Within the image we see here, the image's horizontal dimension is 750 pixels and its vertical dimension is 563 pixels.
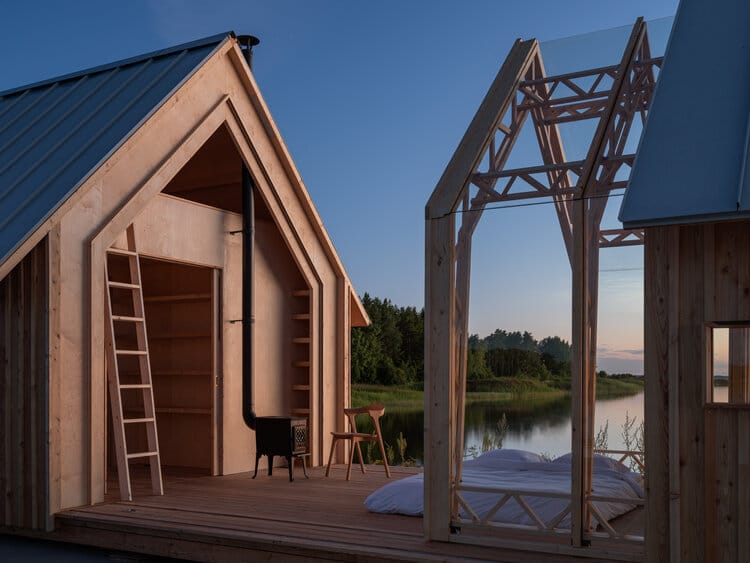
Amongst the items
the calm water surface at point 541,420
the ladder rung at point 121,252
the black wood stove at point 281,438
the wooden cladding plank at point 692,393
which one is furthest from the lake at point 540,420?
the ladder rung at point 121,252

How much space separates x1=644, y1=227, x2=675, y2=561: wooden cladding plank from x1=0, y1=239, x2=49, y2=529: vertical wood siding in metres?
4.63

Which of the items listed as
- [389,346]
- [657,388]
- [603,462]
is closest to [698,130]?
[657,388]

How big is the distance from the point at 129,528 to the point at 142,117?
361 centimetres

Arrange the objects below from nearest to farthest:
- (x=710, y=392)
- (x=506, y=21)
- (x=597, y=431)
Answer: (x=710, y=392)
(x=597, y=431)
(x=506, y=21)

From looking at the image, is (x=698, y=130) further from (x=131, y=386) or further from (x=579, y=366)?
(x=131, y=386)

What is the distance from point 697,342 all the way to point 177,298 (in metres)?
6.45

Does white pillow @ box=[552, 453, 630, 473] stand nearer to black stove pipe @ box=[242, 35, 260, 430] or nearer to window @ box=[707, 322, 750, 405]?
window @ box=[707, 322, 750, 405]

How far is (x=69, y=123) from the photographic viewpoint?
29.7 feet

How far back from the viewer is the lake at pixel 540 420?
19.8 ft

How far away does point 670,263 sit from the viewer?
17.7 ft

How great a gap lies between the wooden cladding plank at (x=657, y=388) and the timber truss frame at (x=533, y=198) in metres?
0.38

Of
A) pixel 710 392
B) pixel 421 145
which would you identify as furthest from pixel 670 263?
pixel 421 145

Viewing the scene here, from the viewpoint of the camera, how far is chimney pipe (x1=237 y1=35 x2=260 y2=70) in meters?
10.3

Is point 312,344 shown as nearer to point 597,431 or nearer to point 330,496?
point 330,496
